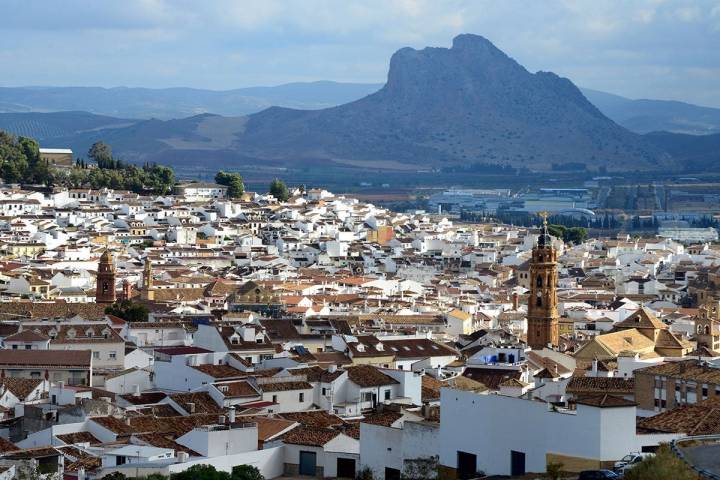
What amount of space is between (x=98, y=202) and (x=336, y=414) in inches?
3262

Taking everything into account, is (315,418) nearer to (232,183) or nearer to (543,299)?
(543,299)

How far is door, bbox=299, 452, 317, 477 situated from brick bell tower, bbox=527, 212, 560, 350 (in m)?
25.4

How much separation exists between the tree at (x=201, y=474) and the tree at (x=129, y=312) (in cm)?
2922

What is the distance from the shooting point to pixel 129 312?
61500 mm

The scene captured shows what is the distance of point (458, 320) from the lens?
69000 millimetres

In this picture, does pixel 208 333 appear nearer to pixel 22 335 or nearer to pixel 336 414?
pixel 22 335

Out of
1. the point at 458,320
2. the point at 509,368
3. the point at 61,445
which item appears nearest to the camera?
the point at 61,445

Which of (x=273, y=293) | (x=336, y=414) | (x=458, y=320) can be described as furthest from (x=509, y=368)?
(x=273, y=293)

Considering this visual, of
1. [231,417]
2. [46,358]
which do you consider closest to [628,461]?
[231,417]

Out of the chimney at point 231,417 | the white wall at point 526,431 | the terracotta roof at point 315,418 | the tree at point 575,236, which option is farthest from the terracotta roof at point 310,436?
the tree at point 575,236

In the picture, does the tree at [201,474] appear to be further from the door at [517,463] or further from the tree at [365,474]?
the door at [517,463]

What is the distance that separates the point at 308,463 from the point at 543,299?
1228 inches

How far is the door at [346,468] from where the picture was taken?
34.2m

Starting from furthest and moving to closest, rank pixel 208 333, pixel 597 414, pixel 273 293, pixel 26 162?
pixel 26 162 → pixel 273 293 → pixel 208 333 → pixel 597 414
